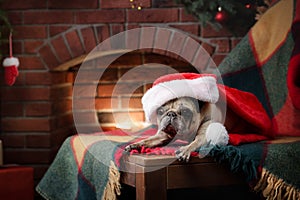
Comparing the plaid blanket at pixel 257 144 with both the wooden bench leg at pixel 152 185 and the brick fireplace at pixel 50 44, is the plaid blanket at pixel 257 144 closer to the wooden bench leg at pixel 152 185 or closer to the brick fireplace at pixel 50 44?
the wooden bench leg at pixel 152 185

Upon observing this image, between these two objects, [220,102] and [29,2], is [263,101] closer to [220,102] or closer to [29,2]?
[220,102]

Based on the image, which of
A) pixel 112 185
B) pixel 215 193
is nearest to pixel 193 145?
pixel 112 185

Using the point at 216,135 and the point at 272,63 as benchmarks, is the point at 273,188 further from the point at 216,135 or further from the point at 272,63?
the point at 272,63

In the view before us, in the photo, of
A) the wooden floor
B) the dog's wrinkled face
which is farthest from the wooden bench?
the wooden floor

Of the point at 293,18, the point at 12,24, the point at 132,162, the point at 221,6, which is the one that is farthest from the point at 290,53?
the point at 12,24

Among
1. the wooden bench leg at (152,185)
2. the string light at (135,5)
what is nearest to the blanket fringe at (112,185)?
the wooden bench leg at (152,185)

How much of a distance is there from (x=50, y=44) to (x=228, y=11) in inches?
34.0

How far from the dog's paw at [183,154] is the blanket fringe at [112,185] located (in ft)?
0.70

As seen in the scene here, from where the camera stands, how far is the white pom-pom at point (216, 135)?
1643 millimetres

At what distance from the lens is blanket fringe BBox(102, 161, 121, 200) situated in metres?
1.66

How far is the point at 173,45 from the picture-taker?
2.64 meters

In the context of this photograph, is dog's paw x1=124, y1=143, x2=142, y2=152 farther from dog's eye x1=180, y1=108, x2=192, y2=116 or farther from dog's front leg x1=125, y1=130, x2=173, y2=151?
dog's eye x1=180, y1=108, x2=192, y2=116

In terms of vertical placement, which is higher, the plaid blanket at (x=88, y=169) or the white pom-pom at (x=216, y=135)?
the white pom-pom at (x=216, y=135)

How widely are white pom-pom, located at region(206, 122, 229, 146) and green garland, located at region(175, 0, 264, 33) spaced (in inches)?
35.4
